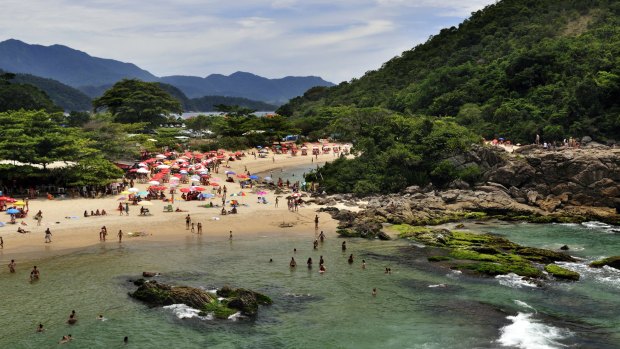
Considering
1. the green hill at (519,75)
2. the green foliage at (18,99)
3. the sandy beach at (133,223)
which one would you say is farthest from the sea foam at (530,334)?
the green foliage at (18,99)

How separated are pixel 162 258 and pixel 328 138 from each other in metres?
76.7

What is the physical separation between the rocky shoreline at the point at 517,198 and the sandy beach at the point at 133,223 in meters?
4.46

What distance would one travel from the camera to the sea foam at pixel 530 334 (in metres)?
23.2

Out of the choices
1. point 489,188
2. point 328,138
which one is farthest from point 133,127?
point 489,188

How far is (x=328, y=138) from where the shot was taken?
110m

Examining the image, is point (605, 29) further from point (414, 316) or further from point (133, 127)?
point (414, 316)

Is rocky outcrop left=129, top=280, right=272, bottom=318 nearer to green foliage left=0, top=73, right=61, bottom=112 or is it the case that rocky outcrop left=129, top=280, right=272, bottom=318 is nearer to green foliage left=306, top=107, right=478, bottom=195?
green foliage left=306, top=107, right=478, bottom=195

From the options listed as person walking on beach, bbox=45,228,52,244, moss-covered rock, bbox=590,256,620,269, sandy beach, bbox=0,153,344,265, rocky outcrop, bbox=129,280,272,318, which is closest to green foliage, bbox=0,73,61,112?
sandy beach, bbox=0,153,344,265

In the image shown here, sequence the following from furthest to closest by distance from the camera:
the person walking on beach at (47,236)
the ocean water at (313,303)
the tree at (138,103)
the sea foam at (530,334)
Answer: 1. the tree at (138,103)
2. the person walking on beach at (47,236)
3. the ocean water at (313,303)
4. the sea foam at (530,334)

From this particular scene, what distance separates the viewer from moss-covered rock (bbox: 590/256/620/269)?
33.8m

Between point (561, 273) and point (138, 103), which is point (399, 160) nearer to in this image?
point (561, 273)

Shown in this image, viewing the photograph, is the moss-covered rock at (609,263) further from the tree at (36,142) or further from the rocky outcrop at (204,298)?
the tree at (36,142)

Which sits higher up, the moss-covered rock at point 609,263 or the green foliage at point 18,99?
the green foliage at point 18,99

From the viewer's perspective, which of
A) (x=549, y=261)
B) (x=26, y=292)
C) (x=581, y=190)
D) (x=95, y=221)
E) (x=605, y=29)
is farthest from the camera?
(x=605, y=29)
